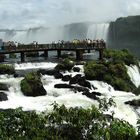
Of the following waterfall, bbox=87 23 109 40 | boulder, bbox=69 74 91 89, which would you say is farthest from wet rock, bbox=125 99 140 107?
waterfall, bbox=87 23 109 40

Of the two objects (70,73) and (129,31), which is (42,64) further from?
(129,31)

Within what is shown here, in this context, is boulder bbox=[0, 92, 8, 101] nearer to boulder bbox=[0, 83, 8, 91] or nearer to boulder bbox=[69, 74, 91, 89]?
boulder bbox=[0, 83, 8, 91]

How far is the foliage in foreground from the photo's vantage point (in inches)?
457

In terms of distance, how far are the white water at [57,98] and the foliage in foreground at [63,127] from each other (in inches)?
588

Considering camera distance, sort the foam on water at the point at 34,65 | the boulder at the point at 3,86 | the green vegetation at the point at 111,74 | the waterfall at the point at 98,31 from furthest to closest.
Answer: the waterfall at the point at 98,31
the foam on water at the point at 34,65
the green vegetation at the point at 111,74
the boulder at the point at 3,86

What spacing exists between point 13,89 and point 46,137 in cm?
2203

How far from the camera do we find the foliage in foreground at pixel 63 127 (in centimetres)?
1161

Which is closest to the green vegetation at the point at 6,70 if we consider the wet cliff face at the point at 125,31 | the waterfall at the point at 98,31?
the waterfall at the point at 98,31

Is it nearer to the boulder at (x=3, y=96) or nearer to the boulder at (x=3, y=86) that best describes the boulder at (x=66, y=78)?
the boulder at (x=3, y=86)

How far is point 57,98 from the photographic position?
32375mm

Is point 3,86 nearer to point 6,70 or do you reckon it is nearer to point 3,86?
point 3,86

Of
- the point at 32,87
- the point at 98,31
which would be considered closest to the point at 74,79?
the point at 32,87

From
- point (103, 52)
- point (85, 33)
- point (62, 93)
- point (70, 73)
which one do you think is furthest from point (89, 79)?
point (85, 33)

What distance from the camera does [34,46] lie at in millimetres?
52656
